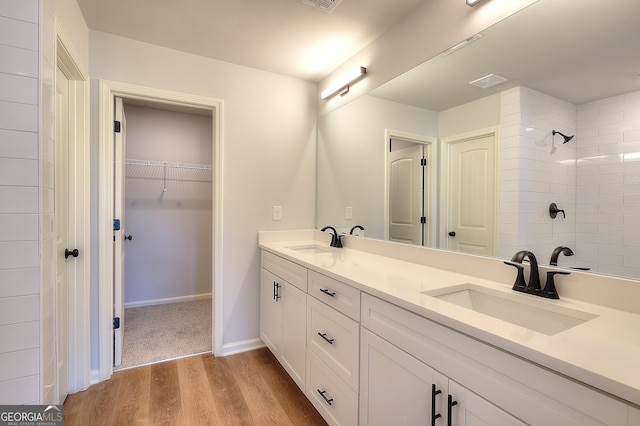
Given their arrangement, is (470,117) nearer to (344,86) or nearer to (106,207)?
(344,86)

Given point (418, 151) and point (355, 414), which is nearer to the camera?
point (355, 414)

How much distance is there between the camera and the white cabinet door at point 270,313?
7.16 feet

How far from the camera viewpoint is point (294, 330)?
6.29 feet

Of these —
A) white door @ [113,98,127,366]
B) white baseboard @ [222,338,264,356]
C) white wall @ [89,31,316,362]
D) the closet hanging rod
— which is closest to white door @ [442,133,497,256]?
white wall @ [89,31,316,362]

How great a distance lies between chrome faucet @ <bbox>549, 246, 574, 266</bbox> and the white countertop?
0.14m

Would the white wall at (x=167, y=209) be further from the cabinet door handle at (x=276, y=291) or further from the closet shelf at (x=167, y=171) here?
the cabinet door handle at (x=276, y=291)

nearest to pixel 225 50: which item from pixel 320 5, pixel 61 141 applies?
pixel 320 5

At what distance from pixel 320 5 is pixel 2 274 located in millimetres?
1945

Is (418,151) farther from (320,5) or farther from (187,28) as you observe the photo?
(187,28)

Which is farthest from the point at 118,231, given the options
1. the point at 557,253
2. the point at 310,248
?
the point at 557,253

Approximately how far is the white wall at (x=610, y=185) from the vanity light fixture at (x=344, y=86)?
140 cm

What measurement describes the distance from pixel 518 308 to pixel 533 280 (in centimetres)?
12

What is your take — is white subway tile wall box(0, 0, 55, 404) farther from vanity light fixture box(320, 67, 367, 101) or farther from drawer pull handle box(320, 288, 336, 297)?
vanity light fixture box(320, 67, 367, 101)

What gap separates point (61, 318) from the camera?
5.90 feet
